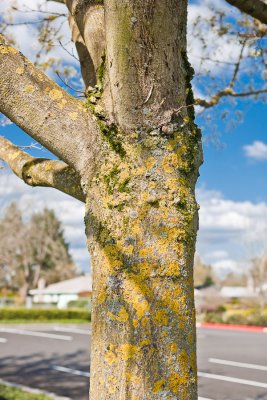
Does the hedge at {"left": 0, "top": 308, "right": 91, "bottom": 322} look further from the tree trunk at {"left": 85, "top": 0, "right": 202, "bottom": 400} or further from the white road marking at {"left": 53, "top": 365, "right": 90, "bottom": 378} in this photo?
the tree trunk at {"left": 85, "top": 0, "right": 202, "bottom": 400}

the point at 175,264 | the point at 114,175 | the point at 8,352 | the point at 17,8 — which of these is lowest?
the point at 8,352

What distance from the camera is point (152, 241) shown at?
2084 mm

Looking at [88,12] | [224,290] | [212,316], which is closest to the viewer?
[88,12]

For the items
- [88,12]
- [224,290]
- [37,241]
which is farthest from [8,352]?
[224,290]

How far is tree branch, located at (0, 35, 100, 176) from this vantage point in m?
2.30

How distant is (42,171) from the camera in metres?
2.91

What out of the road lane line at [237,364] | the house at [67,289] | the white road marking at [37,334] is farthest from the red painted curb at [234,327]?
the road lane line at [237,364]

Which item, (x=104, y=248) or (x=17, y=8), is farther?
(x=17, y=8)

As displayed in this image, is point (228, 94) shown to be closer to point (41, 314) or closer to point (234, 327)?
point (234, 327)

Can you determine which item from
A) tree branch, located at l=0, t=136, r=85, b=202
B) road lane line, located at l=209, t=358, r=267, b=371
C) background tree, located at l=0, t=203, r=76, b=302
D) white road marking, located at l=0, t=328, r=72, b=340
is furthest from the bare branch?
background tree, located at l=0, t=203, r=76, b=302

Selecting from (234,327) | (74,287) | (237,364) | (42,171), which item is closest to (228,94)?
(42,171)

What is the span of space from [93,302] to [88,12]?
1680 millimetres

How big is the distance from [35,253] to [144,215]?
177ft

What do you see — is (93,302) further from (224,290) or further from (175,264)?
(224,290)
